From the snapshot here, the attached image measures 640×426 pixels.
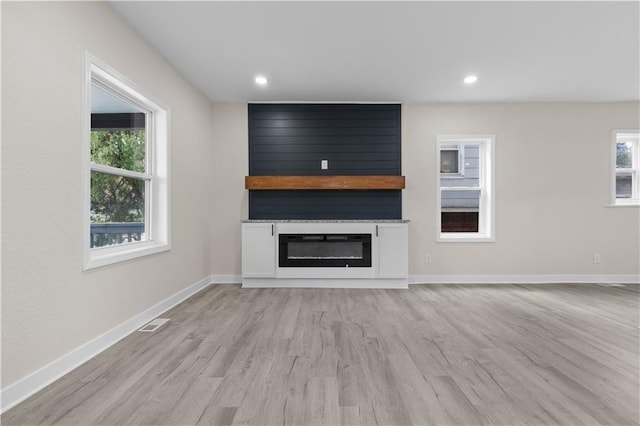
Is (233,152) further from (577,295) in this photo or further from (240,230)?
(577,295)

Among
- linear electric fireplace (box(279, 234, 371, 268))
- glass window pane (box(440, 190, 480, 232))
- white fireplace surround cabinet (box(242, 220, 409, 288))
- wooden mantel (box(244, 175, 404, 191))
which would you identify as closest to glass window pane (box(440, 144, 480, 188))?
glass window pane (box(440, 190, 480, 232))

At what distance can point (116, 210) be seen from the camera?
2.97 metres

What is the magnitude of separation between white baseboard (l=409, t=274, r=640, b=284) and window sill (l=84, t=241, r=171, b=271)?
3556 mm

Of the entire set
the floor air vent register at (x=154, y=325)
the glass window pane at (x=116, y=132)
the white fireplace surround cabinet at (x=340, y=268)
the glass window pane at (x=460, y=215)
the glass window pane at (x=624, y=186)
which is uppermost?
the glass window pane at (x=116, y=132)

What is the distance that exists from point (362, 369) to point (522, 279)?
157 inches

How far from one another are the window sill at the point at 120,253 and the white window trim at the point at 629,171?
6.36m

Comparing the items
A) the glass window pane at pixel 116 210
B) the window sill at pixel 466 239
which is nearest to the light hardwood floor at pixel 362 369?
the glass window pane at pixel 116 210

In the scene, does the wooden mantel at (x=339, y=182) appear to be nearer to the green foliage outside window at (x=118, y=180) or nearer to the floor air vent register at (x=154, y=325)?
the green foliage outside window at (x=118, y=180)

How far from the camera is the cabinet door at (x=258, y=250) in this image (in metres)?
4.68

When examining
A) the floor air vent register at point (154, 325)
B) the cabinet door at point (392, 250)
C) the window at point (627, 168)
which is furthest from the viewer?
the window at point (627, 168)

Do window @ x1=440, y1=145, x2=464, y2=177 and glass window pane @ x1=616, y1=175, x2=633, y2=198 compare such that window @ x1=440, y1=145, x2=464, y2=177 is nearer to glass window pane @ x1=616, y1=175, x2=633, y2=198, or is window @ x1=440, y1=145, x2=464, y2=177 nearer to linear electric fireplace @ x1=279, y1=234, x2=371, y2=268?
linear electric fireplace @ x1=279, y1=234, x2=371, y2=268

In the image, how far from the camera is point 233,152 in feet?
16.6

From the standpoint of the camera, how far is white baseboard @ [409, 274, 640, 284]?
5.01 m

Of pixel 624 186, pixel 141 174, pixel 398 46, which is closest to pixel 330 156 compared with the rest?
pixel 398 46
